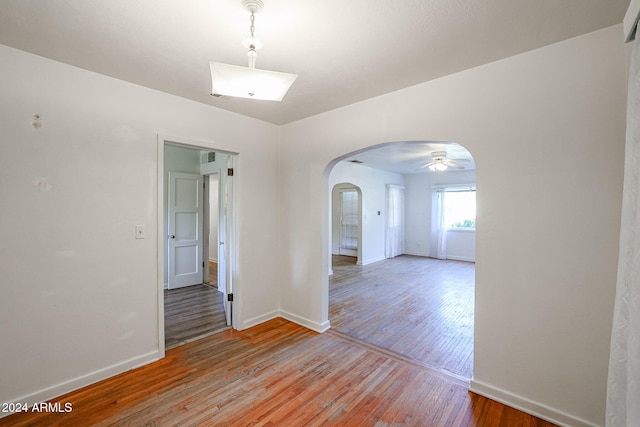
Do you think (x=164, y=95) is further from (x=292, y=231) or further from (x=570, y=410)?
(x=570, y=410)

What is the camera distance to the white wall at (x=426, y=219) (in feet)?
25.4

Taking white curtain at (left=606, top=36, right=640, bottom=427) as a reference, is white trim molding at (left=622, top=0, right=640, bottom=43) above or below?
above

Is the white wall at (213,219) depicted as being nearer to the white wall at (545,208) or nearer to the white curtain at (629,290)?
the white wall at (545,208)

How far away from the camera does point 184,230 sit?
16.3ft

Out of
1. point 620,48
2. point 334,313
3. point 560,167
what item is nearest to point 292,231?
point 334,313

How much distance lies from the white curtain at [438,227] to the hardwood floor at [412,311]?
51.8 inches

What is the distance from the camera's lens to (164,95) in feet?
8.66

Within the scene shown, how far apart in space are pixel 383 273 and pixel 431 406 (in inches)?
166

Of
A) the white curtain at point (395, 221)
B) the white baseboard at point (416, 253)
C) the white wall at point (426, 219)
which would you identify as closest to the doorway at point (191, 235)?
the white curtain at point (395, 221)

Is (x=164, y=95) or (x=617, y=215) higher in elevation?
(x=164, y=95)

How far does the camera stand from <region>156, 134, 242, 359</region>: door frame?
262cm

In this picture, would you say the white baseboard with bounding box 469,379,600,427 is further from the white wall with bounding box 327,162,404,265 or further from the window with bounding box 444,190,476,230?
the window with bounding box 444,190,476,230

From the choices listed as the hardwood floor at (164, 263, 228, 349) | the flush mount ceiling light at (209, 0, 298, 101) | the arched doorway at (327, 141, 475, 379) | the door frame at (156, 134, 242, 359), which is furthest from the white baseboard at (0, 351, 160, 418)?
the flush mount ceiling light at (209, 0, 298, 101)

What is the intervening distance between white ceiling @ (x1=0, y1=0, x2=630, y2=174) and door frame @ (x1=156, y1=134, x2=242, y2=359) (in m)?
0.59
